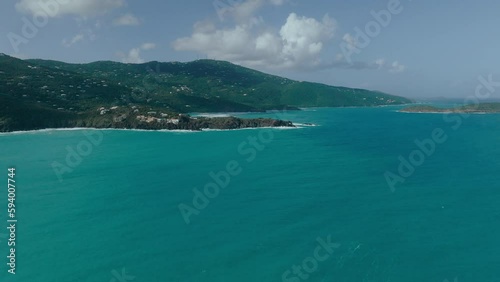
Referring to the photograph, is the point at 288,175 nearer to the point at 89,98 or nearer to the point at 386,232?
the point at 386,232

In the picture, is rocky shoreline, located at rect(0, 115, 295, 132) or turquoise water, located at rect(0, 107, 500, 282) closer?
turquoise water, located at rect(0, 107, 500, 282)

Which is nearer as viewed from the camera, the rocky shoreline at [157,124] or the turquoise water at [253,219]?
the turquoise water at [253,219]

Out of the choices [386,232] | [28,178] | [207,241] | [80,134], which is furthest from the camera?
[80,134]

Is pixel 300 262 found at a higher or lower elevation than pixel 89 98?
lower

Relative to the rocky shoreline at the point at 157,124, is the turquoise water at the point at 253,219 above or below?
below

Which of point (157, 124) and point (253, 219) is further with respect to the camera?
point (157, 124)

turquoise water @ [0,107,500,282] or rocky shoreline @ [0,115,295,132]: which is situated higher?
rocky shoreline @ [0,115,295,132]

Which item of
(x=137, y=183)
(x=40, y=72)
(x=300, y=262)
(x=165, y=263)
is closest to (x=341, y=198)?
(x=300, y=262)

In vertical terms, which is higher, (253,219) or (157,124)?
(157,124)
